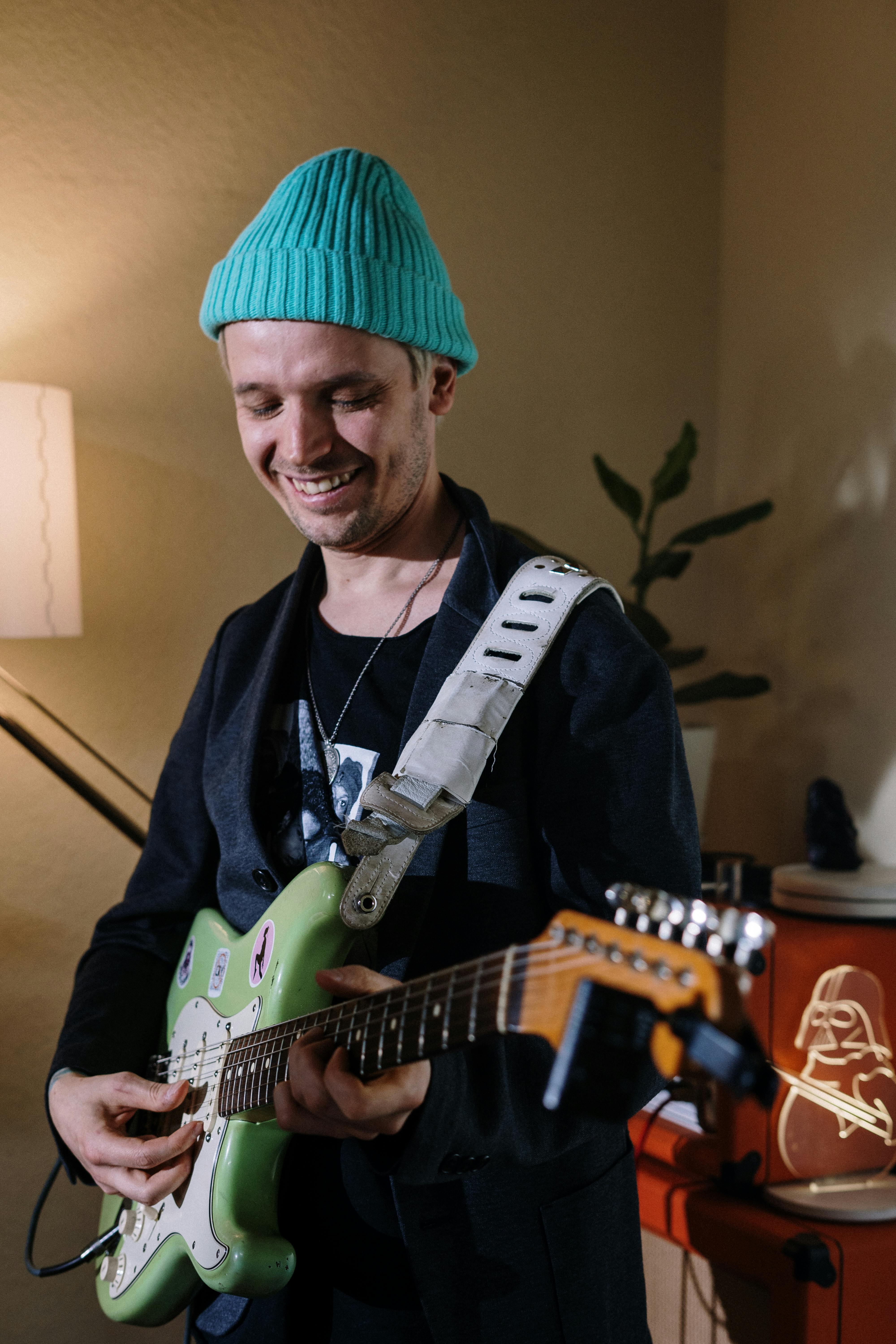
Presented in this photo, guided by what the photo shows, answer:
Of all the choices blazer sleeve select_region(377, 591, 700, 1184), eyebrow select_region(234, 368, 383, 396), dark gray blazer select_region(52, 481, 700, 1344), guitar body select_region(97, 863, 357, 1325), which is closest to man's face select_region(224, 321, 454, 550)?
eyebrow select_region(234, 368, 383, 396)

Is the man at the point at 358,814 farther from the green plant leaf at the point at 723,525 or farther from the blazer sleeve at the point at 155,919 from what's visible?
the green plant leaf at the point at 723,525

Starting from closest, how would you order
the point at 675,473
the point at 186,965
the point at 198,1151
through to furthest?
the point at 198,1151, the point at 186,965, the point at 675,473

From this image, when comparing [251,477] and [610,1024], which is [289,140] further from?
[610,1024]

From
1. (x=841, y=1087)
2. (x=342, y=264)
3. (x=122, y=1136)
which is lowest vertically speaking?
(x=841, y=1087)

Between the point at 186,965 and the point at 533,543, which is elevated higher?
the point at 533,543

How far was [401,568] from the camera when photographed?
3.62 ft


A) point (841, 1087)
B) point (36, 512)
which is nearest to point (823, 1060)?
point (841, 1087)

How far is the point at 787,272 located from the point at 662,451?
17.6 inches

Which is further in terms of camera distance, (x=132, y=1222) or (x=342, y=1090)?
(x=132, y=1222)

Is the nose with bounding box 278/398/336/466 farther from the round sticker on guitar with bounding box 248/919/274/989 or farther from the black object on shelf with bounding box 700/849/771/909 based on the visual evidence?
the black object on shelf with bounding box 700/849/771/909

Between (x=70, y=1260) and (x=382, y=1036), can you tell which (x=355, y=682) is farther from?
(x=70, y=1260)

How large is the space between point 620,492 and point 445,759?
3.99ft

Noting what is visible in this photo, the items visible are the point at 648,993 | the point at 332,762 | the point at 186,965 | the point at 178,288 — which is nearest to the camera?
the point at 648,993

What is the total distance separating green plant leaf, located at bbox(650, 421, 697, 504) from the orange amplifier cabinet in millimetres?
886
